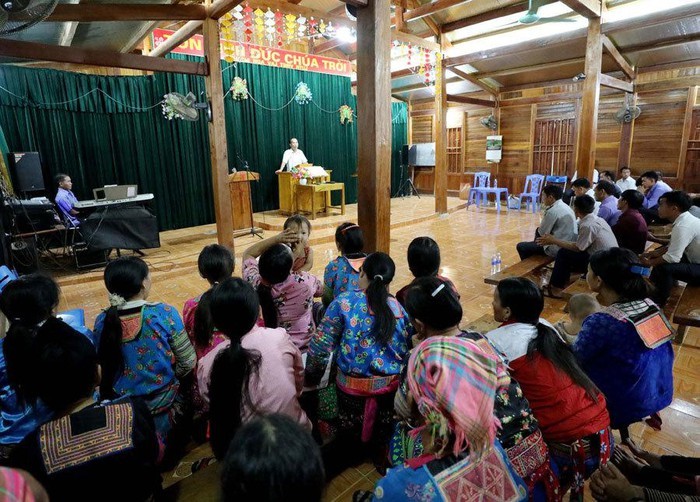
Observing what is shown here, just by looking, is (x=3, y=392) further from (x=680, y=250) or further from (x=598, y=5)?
(x=598, y=5)

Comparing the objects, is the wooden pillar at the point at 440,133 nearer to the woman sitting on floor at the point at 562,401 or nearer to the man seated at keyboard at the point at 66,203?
the man seated at keyboard at the point at 66,203

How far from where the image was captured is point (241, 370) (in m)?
1.35

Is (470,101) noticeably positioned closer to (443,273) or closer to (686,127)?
(686,127)

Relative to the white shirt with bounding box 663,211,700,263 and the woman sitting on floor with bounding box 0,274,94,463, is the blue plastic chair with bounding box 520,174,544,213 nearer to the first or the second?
the white shirt with bounding box 663,211,700,263

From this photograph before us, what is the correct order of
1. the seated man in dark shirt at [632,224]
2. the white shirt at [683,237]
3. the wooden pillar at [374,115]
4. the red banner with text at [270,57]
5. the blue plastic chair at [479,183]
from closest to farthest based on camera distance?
1. the wooden pillar at [374,115]
2. the white shirt at [683,237]
3. the seated man in dark shirt at [632,224]
4. the red banner with text at [270,57]
5. the blue plastic chair at [479,183]

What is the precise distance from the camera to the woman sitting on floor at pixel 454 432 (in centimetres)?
98

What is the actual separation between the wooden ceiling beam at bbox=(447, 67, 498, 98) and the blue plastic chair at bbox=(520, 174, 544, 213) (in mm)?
2229

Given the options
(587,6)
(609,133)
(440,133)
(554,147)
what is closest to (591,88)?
(587,6)

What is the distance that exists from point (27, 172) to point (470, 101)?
801cm

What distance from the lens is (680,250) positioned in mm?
3217

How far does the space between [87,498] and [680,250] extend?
12.8ft

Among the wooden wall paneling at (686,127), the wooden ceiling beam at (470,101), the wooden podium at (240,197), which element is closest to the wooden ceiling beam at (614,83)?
the wooden wall paneling at (686,127)

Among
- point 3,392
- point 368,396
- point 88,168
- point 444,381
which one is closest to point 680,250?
point 368,396

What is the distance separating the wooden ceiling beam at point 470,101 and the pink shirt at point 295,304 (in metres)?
7.89
